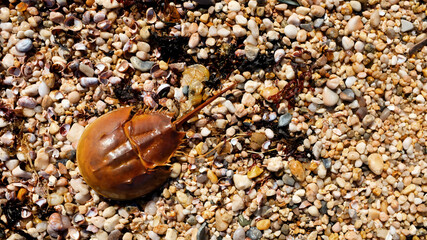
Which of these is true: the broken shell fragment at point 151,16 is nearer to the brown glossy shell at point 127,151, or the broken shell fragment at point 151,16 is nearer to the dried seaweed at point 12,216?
the brown glossy shell at point 127,151

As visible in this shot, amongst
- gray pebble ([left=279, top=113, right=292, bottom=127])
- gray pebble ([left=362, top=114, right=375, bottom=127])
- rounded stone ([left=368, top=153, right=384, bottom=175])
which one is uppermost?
gray pebble ([left=279, top=113, right=292, bottom=127])

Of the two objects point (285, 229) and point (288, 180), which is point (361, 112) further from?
point (285, 229)

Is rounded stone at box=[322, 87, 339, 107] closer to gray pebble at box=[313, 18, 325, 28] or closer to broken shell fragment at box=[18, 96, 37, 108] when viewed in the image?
gray pebble at box=[313, 18, 325, 28]

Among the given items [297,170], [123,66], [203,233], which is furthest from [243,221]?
[123,66]

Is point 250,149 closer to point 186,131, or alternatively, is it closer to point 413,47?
point 186,131

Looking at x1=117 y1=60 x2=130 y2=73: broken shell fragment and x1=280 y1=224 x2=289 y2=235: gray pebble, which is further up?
x1=117 y1=60 x2=130 y2=73: broken shell fragment

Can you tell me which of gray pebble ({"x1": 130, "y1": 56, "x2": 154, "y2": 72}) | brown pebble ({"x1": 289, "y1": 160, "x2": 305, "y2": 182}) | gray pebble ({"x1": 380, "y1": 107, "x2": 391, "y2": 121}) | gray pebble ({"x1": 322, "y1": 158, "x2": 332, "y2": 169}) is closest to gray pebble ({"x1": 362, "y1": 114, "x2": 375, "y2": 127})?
gray pebble ({"x1": 380, "y1": 107, "x2": 391, "y2": 121})

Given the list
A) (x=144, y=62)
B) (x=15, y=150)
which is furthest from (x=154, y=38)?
(x=15, y=150)

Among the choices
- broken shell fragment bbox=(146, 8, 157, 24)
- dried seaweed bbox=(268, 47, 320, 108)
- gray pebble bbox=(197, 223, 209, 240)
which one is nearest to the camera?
gray pebble bbox=(197, 223, 209, 240)
